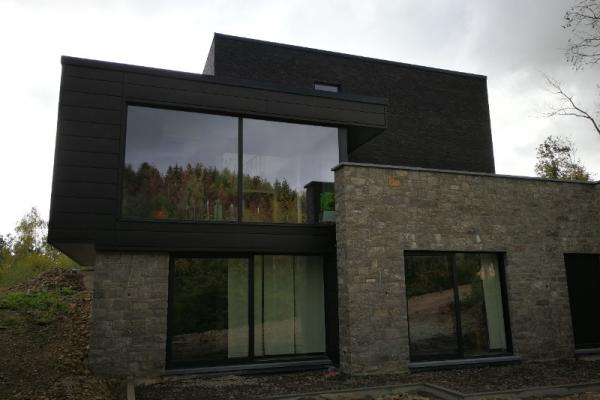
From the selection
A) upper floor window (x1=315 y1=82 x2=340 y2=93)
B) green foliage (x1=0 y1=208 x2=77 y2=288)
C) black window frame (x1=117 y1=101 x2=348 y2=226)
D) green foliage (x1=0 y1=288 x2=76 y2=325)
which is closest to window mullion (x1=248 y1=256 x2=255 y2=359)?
black window frame (x1=117 y1=101 x2=348 y2=226)

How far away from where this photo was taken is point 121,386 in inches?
265

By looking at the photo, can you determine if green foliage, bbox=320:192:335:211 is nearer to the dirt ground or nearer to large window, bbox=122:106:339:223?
large window, bbox=122:106:339:223

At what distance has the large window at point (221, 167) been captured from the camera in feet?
25.4

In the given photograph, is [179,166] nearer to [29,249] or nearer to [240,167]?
[240,167]

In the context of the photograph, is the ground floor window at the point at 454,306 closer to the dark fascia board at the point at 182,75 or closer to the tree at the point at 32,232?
the dark fascia board at the point at 182,75

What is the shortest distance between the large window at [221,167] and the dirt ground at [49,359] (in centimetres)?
262

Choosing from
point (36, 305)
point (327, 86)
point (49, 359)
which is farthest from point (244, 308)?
point (327, 86)

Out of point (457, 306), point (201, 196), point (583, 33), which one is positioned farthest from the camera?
point (583, 33)

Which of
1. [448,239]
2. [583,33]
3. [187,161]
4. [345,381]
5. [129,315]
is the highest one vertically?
[583,33]

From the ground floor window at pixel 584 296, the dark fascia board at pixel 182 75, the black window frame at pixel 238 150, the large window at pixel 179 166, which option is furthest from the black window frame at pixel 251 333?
the ground floor window at pixel 584 296

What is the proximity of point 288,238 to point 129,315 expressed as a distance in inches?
119

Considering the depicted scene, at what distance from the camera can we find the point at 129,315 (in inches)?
283

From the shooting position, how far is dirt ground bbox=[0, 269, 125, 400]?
19.3ft

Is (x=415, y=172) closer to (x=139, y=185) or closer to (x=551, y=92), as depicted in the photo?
(x=139, y=185)
